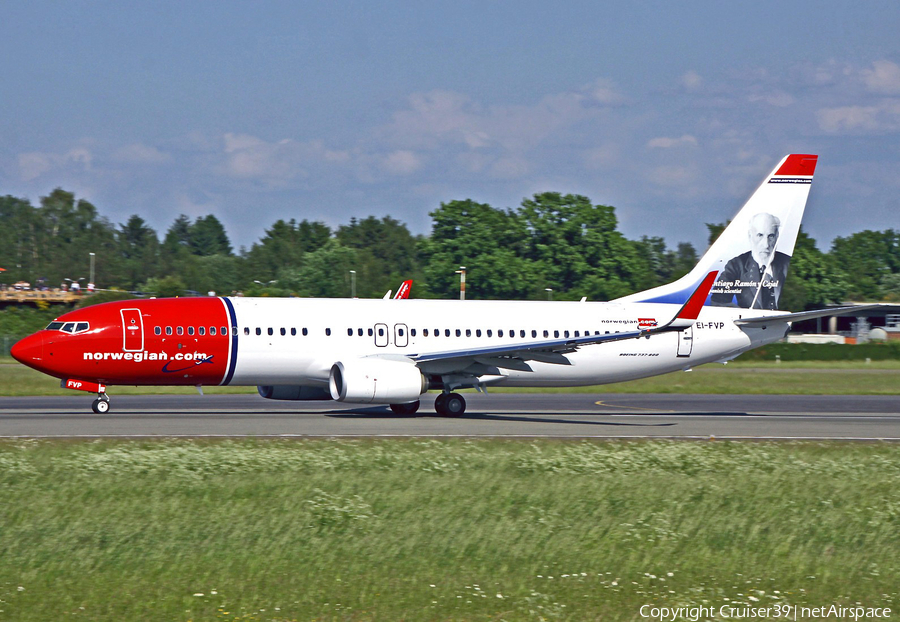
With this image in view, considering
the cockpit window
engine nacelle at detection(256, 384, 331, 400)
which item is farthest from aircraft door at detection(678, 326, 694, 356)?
the cockpit window

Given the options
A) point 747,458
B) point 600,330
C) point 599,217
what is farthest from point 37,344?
point 599,217

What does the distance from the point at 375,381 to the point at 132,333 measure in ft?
22.8

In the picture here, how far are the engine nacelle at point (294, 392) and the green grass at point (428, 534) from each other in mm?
10922

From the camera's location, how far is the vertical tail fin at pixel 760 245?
1363 inches

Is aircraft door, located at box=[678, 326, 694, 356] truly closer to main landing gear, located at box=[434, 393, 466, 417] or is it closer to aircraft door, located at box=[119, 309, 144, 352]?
main landing gear, located at box=[434, 393, 466, 417]

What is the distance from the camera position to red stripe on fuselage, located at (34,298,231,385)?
27.7m

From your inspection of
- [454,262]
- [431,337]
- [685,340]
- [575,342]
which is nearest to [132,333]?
[431,337]

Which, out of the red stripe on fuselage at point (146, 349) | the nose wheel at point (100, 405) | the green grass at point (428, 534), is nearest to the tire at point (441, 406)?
the red stripe on fuselage at point (146, 349)

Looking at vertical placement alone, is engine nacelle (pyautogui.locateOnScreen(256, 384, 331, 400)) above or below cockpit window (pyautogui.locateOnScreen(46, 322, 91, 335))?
below

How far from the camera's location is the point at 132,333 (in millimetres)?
28000

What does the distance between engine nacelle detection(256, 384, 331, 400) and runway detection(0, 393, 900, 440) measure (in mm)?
537

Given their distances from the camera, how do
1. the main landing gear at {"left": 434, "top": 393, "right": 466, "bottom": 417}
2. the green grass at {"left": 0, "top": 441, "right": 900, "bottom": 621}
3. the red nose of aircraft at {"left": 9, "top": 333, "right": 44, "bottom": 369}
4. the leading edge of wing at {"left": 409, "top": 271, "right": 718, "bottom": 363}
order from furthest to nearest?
the main landing gear at {"left": 434, "top": 393, "right": 466, "bottom": 417} < the leading edge of wing at {"left": 409, "top": 271, "right": 718, "bottom": 363} < the red nose of aircraft at {"left": 9, "top": 333, "right": 44, "bottom": 369} < the green grass at {"left": 0, "top": 441, "right": 900, "bottom": 621}

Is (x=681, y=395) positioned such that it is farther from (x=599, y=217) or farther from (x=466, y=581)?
(x=599, y=217)

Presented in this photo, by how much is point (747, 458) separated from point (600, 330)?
13063 millimetres
